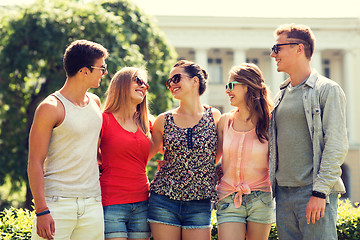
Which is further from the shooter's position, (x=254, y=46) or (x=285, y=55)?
(x=254, y=46)

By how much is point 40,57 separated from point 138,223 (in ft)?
32.6

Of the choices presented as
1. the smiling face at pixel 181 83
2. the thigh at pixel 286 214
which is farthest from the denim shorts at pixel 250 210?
the smiling face at pixel 181 83

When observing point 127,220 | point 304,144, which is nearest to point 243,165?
point 304,144

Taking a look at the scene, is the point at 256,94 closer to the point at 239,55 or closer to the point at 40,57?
the point at 40,57

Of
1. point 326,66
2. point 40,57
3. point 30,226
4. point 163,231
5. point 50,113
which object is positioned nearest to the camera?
point 50,113

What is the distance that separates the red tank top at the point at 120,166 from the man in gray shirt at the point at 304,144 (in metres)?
1.04

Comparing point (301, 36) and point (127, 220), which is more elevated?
point (301, 36)

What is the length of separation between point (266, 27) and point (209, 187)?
85.7 feet

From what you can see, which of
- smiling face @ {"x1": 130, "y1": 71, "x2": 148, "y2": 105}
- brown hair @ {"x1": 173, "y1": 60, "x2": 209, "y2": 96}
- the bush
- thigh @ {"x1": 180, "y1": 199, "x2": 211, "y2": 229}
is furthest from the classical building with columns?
thigh @ {"x1": 180, "y1": 199, "x2": 211, "y2": 229}

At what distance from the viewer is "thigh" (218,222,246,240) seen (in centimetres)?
386

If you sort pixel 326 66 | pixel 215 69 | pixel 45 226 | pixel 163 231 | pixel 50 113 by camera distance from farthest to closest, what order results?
pixel 326 66 → pixel 215 69 → pixel 163 231 → pixel 50 113 → pixel 45 226

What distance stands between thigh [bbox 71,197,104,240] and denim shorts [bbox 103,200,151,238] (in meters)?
0.14

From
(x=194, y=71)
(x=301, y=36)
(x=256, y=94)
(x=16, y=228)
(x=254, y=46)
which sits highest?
(x=254, y=46)

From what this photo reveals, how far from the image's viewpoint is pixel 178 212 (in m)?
3.93
